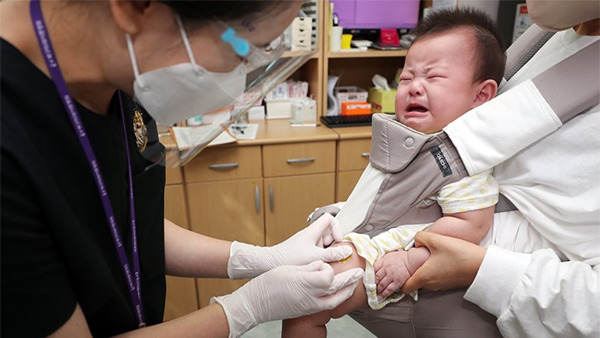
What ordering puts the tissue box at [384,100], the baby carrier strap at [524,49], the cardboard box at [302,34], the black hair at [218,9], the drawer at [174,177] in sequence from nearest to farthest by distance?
the black hair at [218,9] → the cardboard box at [302,34] → the baby carrier strap at [524,49] → the drawer at [174,177] → the tissue box at [384,100]

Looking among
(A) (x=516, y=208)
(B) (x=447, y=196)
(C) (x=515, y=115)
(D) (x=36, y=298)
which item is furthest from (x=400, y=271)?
(D) (x=36, y=298)

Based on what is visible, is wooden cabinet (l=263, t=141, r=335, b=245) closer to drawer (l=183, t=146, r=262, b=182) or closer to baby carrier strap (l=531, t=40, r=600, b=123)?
drawer (l=183, t=146, r=262, b=182)

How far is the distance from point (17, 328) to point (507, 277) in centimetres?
88

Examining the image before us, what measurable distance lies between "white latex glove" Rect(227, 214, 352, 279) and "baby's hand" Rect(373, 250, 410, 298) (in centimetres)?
17

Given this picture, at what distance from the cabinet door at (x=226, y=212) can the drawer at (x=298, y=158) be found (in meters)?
0.13

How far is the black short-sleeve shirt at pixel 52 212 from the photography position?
602 mm

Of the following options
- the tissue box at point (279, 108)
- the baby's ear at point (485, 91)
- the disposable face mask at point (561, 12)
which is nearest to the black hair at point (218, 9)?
the disposable face mask at point (561, 12)

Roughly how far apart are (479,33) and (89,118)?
992mm

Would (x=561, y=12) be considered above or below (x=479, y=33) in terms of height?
above

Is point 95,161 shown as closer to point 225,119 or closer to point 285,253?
point 225,119

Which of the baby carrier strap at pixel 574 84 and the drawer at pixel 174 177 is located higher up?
the baby carrier strap at pixel 574 84

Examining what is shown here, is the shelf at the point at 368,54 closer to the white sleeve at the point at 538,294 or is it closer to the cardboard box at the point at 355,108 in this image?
the cardboard box at the point at 355,108

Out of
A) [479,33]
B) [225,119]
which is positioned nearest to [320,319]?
[225,119]

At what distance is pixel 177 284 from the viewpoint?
7.89 feet
